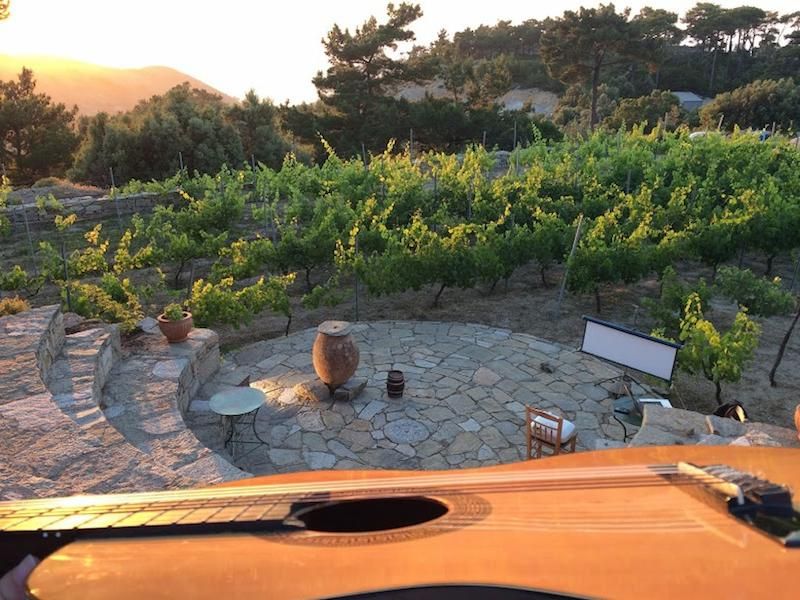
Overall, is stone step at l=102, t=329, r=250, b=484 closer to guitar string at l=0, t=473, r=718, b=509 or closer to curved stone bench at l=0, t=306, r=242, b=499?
curved stone bench at l=0, t=306, r=242, b=499

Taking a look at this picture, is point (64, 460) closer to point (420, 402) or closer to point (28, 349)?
point (28, 349)

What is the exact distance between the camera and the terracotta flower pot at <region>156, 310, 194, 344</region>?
6.62 meters

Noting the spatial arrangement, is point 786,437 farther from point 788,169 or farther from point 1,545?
point 788,169

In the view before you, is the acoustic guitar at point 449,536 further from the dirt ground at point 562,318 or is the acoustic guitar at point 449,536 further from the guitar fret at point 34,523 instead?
the dirt ground at point 562,318

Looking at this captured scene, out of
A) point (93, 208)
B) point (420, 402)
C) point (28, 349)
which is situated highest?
point (93, 208)

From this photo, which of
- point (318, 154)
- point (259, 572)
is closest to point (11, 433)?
point (259, 572)

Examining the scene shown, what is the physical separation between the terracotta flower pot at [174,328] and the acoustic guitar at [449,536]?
475cm

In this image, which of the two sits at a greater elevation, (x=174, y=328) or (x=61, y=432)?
(x=174, y=328)

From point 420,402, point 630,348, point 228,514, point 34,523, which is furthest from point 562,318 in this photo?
point 34,523

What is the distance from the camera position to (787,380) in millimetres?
7402

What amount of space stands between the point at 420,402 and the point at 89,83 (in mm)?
126166

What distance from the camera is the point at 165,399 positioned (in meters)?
5.56

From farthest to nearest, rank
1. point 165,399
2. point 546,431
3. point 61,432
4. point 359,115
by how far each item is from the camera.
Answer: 1. point 359,115
2. point 165,399
3. point 546,431
4. point 61,432

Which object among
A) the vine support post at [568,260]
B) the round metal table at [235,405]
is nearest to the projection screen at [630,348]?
the vine support post at [568,260]
